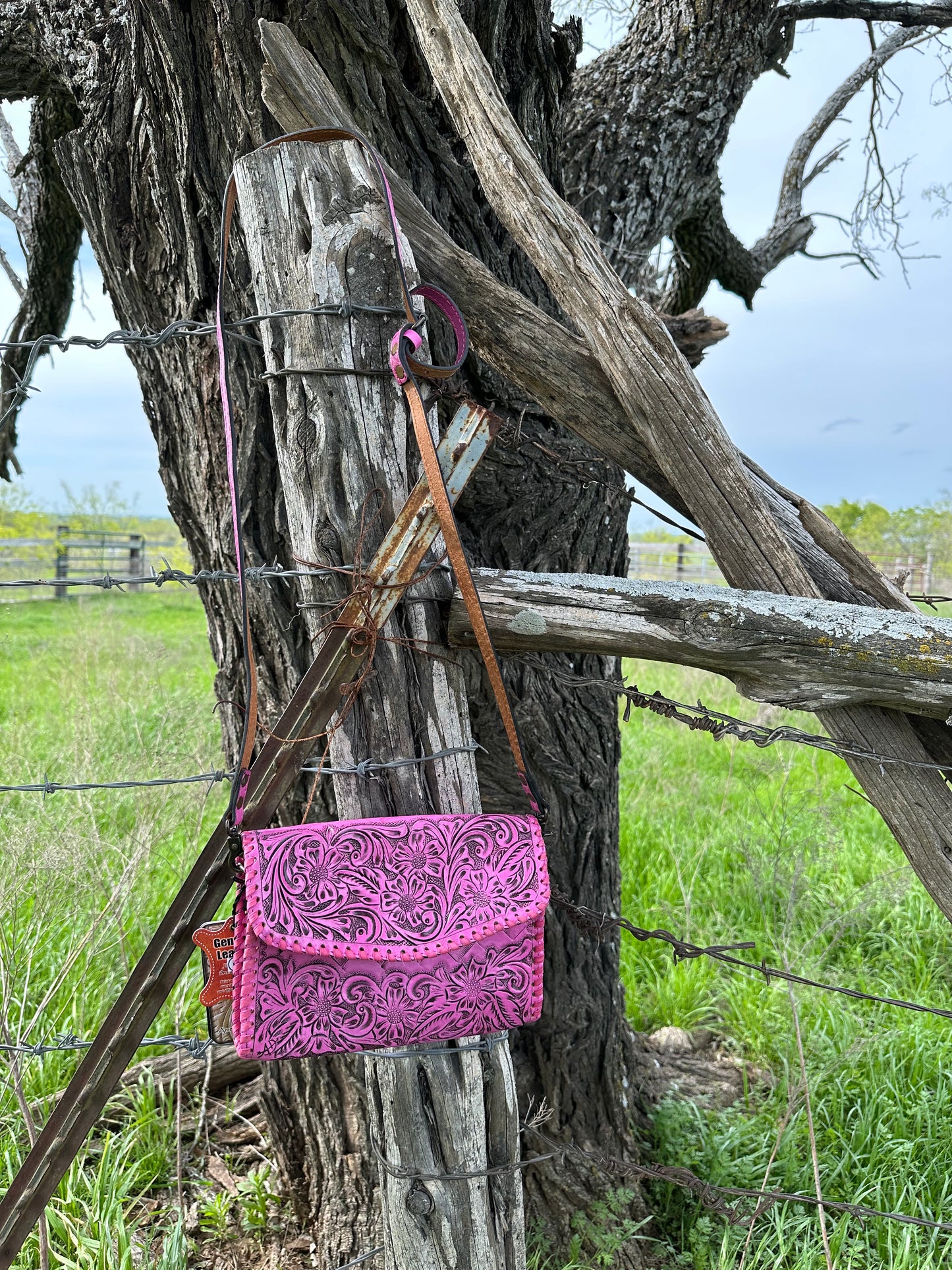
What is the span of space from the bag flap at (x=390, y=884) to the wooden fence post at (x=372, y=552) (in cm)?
17

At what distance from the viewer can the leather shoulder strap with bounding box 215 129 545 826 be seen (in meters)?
1.16

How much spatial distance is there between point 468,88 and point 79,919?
265cm

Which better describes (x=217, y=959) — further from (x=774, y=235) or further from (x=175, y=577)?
(x=774, y=235)

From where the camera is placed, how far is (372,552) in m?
1.32

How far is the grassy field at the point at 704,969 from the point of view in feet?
7.02

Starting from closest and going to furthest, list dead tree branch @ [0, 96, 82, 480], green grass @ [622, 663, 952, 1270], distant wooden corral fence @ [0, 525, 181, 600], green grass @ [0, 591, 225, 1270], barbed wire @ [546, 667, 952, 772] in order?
barbed wire @ [546, 667, 952, 772], green grass @ [0, 591, 225, 1270], green grass @ [622, 663, 952, 1270], dead tree branch @ [0, 96, 82, 480], distant wooden corral fence @ [0, 525, 181, 600]

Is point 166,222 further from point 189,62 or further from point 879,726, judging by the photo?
point 879,726

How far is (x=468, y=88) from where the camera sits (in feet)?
4.99

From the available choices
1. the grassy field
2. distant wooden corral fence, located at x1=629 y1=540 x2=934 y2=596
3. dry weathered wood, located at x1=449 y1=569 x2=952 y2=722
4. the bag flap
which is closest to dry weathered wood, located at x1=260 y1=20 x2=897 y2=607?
dry weathered wood, located at x1=449 y1=569 x2=952 y2=722

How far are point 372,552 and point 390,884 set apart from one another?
514 mm

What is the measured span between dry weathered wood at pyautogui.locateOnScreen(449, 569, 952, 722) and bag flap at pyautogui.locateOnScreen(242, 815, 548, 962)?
33cm

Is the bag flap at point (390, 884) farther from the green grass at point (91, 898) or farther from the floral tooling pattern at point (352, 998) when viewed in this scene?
the green grass at point (91, 898)

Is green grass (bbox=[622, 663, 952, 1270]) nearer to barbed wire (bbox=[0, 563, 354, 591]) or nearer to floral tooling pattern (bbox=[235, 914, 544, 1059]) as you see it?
floral tooling pattern (bbox=[235, 914, 544, 1059])

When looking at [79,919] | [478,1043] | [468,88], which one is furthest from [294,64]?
[79,919]
